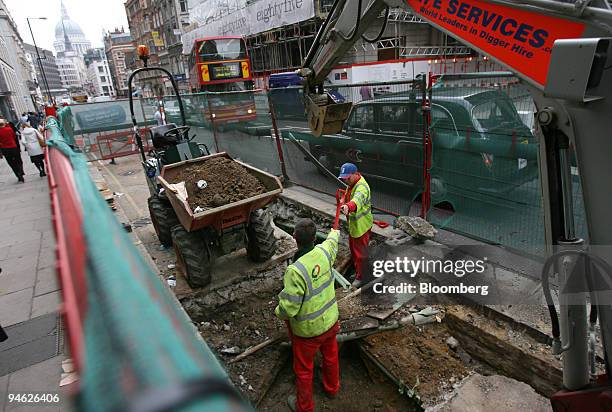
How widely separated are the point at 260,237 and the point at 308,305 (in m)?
2.38

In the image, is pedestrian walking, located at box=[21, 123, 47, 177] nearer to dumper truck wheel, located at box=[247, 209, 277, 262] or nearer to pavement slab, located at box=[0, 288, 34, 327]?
pavement slab, located at box=[0, 288, 34, 327]

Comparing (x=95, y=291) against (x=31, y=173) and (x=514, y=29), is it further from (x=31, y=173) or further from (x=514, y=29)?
(x=31, y=173)

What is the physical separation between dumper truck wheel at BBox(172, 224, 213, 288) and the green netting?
172 inches

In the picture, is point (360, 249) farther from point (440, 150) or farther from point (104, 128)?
point (104, 128)

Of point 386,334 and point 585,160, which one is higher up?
point 585,160

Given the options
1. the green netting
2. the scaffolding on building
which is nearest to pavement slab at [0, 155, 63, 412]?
the green netting

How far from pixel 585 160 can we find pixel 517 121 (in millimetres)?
2880

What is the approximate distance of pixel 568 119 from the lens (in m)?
1.88

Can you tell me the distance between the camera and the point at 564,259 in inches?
81.4

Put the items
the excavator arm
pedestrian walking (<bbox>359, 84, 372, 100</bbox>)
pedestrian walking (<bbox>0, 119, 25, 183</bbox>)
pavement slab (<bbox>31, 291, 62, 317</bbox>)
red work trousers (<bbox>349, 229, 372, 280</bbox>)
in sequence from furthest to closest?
pedestrian walking (<bbox>0, 119, 25, 183</bbox>) → pedestrian walking (<bbox>359, 84, 372, 100</bbox>) → red work trousers (<bbox>349, 229, 372, 280</bbox>) → pavement slab (<bbox>31, 291, 62, 317</bbox>) → the excavator arm

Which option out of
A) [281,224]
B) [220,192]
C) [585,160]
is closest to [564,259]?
[585,160]

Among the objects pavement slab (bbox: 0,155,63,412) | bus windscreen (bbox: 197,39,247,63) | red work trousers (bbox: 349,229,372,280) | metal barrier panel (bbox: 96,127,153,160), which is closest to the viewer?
pavement slab (bbox: 0,155,63,412)

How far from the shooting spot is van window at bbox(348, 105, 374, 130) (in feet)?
22.1

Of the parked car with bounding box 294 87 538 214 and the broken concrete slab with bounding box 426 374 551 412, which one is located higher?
the parked car with bounding box 294 87 538 214
